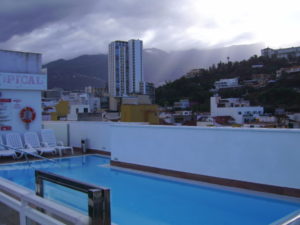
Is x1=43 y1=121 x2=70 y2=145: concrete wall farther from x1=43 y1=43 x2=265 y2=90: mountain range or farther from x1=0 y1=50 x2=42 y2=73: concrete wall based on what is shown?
x1=43 y1=43 x2=265 y2=90: mountain range

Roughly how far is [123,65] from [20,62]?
82.9 metres

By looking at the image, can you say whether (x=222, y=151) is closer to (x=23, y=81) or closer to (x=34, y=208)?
(x=34, y=208)

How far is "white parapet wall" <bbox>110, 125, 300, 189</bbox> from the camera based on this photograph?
5719mm

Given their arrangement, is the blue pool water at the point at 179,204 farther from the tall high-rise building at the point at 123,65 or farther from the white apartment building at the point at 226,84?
the tall high-rise building at the point at 123,65

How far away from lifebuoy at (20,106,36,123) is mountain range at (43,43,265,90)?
274ft

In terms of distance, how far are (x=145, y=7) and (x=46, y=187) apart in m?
10.3

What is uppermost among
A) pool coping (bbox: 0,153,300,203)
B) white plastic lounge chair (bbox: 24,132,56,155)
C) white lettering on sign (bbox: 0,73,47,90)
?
white lettering on sign (bbox: 0,73,47,90)

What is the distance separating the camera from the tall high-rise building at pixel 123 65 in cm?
9255

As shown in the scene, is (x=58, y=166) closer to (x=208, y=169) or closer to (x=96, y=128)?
(x=96, y=128)

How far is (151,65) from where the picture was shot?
134125 mm

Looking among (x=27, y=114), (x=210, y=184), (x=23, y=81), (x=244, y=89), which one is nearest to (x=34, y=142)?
(x=27, y=114)

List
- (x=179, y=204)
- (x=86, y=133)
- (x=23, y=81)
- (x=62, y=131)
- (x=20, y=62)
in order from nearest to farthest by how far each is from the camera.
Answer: (x=179, y=204) < (x=23, y=81) < (x=20, y=62) < (x=86, y=133) < (x=62, y=131)

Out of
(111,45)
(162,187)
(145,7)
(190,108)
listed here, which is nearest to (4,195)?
(162,187)

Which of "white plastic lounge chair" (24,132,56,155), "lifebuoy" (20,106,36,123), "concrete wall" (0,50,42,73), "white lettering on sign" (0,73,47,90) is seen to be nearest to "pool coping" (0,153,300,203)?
"white plastic lounge chair" (24,132,56,155)
